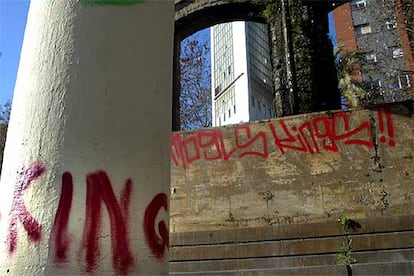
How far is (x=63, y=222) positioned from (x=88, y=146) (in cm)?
26

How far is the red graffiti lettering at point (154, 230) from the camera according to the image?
170cm

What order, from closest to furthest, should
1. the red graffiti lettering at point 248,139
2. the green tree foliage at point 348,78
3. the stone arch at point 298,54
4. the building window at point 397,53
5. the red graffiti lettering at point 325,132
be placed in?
the red graffiti lettering at point 325,132 → the red graffiti lettering at point 248,139 → the stone arch at point 298,54 → the green tree foliage at point 348,78 → the building window at point 397,53

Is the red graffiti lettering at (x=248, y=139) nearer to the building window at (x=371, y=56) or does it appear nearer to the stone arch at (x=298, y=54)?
the stone arch at (x=298, y=54)

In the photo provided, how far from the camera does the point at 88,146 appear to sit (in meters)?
1.64

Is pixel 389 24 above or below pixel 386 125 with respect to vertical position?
above

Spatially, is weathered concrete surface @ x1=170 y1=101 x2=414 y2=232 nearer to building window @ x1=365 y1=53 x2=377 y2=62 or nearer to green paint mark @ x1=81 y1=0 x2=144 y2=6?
green paint mark @ x1=81 y1=0 x2=144 y2=6

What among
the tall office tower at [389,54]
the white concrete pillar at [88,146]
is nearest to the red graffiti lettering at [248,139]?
the white concrete pillar at [88,146]

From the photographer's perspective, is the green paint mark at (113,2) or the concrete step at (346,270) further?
the concrete step at (346,270)

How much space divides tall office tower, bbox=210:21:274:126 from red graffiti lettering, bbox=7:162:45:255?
107 ft

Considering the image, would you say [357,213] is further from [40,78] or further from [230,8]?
[230,8]

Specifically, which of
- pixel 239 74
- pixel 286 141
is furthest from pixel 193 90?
pixel 286 141

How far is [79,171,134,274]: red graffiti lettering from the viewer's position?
5.17ft

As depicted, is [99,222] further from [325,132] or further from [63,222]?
[325,132]

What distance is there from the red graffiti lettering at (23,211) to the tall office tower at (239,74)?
3248 centimetres
